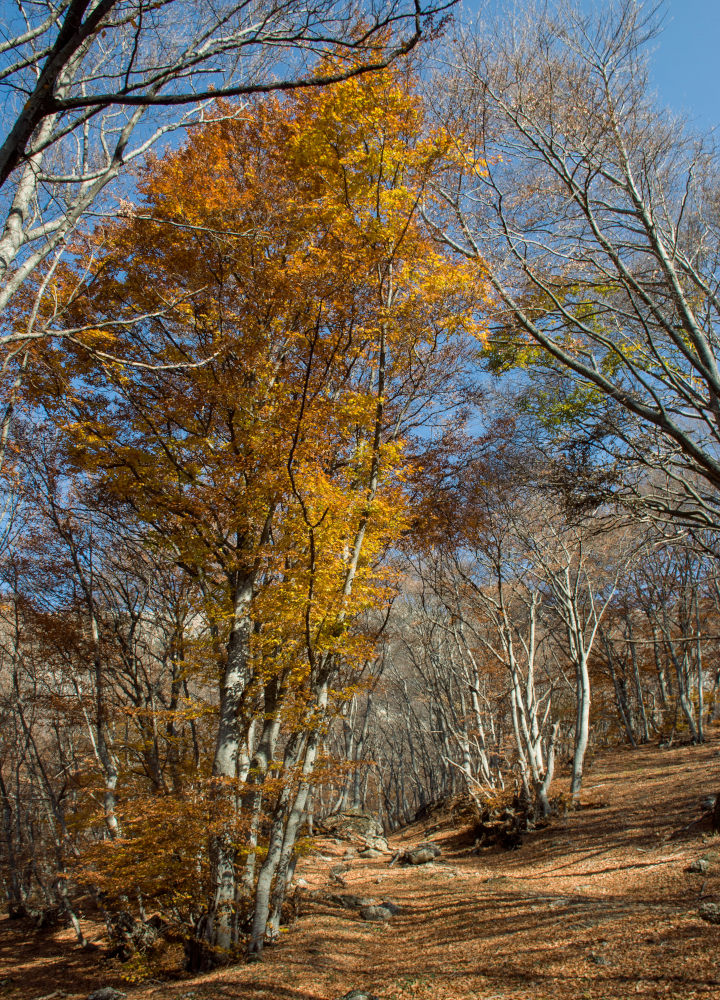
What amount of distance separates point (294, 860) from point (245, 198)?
9286 mm

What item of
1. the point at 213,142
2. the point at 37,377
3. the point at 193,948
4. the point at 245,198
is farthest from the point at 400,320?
the point at 193,948

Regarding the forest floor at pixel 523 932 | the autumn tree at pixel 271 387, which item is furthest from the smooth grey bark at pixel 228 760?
the forest floor at pixel 523 932

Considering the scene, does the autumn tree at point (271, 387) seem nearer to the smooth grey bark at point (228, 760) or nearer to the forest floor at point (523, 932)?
the smooth grey bark at point (228, 760)

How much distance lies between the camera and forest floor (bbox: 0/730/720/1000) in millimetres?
4570

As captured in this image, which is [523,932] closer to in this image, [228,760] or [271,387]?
[228,760]

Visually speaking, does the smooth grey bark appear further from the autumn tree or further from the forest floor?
the forest floor

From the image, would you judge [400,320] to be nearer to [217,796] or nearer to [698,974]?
[217,796]

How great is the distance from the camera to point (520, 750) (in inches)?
507

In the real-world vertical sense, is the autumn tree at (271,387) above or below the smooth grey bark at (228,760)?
above

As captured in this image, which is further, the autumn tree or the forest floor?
the autumn tree

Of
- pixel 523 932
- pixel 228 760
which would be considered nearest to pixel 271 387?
pixel 228 760

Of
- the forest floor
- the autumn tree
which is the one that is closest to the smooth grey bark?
the autumn tree

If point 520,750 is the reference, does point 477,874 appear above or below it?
below

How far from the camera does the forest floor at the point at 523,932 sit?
15.0ft
